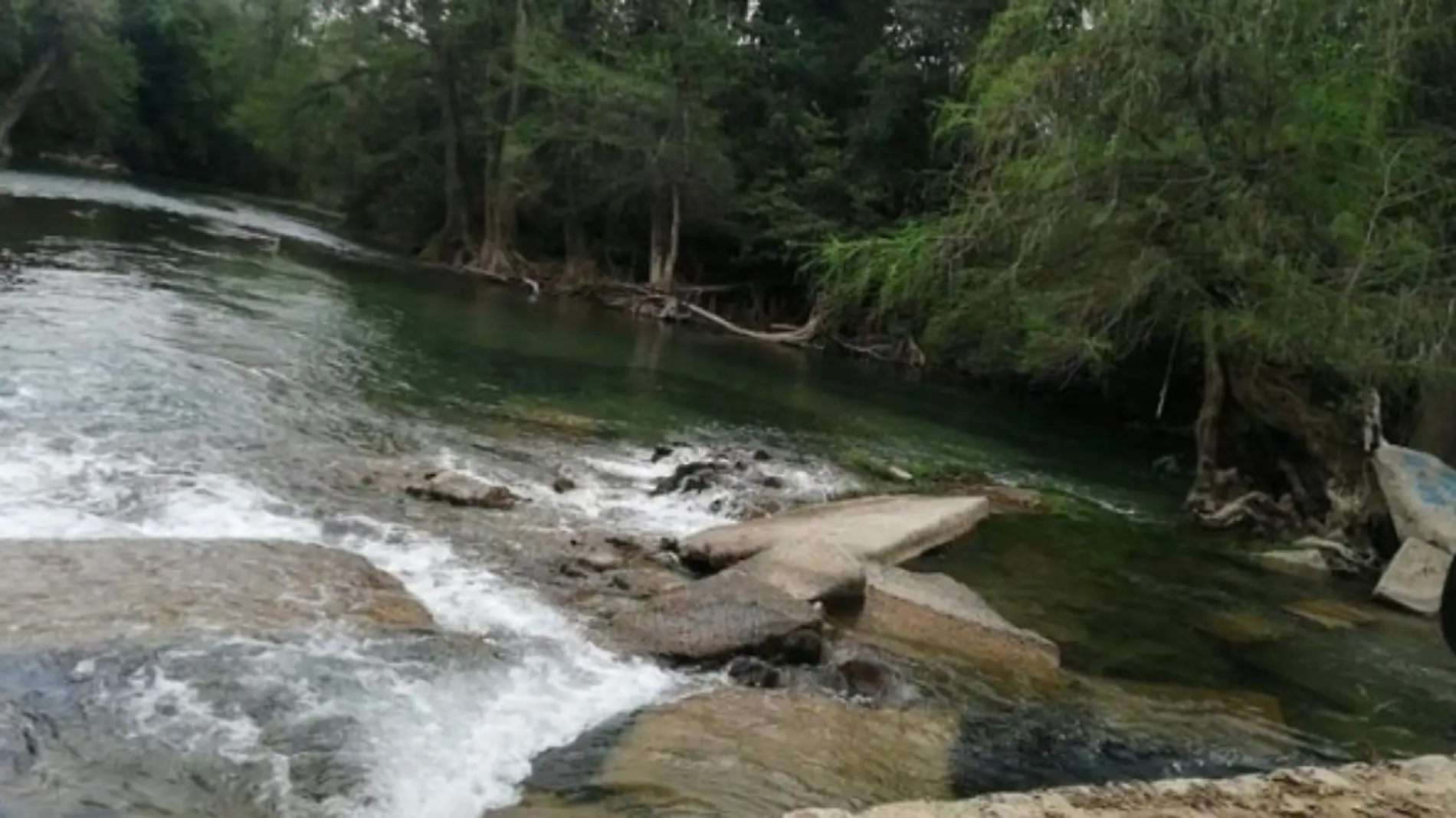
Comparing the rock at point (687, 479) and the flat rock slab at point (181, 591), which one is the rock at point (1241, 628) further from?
the flat rock slab at point (181, 591)

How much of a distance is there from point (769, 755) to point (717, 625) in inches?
62.9

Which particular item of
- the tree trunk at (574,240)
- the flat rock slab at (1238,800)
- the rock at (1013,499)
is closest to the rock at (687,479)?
the rock at (1013,499)

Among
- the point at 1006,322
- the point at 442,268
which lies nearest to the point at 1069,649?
the point at 1006,322

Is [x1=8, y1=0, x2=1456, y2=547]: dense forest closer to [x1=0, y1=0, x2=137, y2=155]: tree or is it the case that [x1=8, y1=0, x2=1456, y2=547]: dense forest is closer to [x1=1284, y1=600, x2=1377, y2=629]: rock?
[x1=0, y1=0, x2=137, y2=155]: tree

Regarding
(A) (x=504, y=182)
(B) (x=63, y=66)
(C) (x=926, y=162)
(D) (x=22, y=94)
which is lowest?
(D) (x=22, y=94)

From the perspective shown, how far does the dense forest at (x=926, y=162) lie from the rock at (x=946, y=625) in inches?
228

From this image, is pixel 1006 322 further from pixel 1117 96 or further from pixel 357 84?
pixel 357 84

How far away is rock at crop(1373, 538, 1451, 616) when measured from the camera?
1172 centimetres

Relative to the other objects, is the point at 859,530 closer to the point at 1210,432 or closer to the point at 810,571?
the point at 810,571

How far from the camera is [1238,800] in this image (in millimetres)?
4504

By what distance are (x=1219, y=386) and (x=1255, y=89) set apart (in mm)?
4717

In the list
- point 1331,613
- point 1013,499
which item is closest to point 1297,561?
point 1331,613

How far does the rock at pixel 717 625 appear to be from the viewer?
7.37 m

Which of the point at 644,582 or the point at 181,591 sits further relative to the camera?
the point at 644,582
